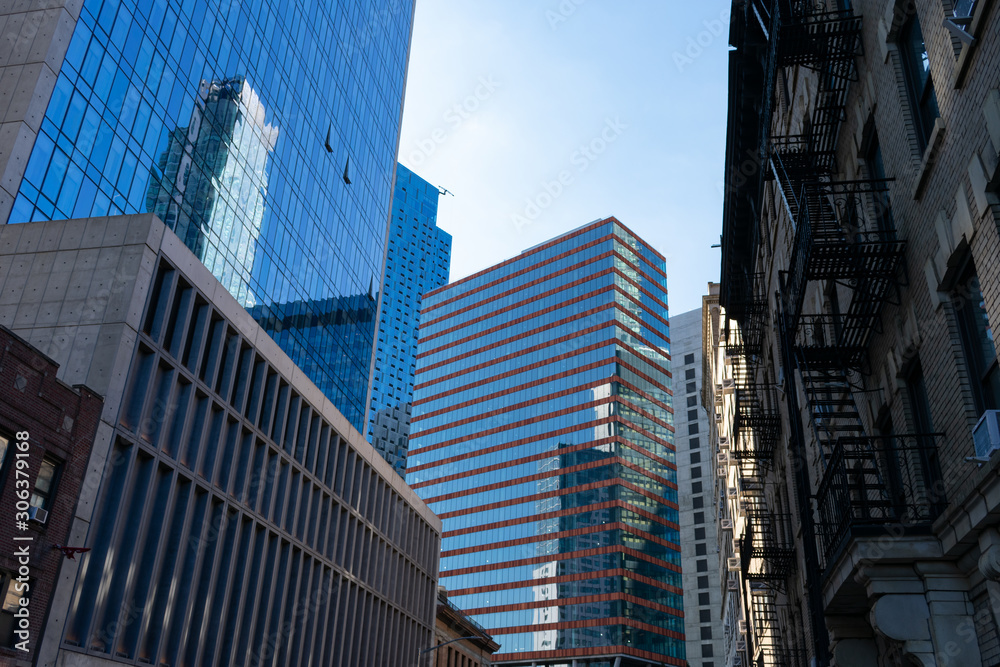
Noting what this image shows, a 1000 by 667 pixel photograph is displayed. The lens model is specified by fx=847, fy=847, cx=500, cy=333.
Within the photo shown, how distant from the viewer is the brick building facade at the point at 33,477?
2127 cm

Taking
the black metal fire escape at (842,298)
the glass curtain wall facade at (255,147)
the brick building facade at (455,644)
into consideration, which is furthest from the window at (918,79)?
the brick building facade at (455,644)

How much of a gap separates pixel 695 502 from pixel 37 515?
139 m

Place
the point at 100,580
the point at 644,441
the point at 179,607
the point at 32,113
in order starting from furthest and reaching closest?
the point at 644,441, the point at 32,113, the point at 179,607, the point at 100,580

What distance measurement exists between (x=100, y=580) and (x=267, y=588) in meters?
12.8

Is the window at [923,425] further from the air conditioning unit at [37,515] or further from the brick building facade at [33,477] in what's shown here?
the air conditioning unit at [37,515]

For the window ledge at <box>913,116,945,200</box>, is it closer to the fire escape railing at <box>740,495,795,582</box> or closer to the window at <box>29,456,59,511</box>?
the fire escape railing at <box>740,495,795,582</box>

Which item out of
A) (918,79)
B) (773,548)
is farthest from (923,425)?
(773,548)

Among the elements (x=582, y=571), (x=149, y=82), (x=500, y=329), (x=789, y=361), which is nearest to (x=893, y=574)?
(x=789, y=361)

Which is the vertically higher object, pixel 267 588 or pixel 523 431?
pixel 523 431

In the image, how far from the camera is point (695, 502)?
15088 centimetres

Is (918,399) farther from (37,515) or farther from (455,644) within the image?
(455,644)

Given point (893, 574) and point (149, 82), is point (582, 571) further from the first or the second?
point (893, 574)

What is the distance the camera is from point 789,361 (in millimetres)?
18516

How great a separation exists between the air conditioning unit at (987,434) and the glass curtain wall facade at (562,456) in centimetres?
11630
